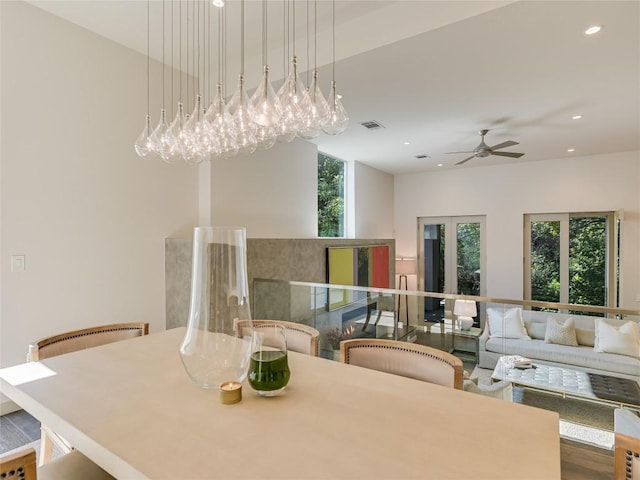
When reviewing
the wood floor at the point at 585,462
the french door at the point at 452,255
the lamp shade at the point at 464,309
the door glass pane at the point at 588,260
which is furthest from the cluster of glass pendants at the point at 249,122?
the door glass pane at the point at 588,260

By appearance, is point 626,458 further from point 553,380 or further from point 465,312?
point 553,380

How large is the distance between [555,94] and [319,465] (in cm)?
426

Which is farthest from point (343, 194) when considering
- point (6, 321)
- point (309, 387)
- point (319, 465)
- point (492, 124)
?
point (319, 465)

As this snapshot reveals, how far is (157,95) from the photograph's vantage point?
343cm

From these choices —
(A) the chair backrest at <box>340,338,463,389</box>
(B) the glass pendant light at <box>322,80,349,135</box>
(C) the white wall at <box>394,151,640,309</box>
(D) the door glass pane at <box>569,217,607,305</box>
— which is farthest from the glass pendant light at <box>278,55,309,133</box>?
(D) the door glass pane at <box>569,217,607,305</box>

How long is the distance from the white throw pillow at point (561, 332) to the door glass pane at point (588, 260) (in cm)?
366

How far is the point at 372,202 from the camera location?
721cm

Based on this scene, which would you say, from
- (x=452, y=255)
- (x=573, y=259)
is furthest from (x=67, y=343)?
(x=573, y=259)

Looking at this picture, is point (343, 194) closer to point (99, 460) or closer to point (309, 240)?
point (309, 240)

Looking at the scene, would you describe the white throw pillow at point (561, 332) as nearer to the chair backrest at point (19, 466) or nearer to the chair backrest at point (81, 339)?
the chair backrest at point (81, 339)

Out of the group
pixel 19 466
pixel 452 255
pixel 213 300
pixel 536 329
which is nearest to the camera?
pixel 19 466

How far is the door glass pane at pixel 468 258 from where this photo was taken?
7.30 metres

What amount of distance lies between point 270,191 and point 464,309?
111 inches

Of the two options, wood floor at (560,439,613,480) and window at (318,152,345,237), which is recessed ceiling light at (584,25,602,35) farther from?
window at (318,152,345,237)
